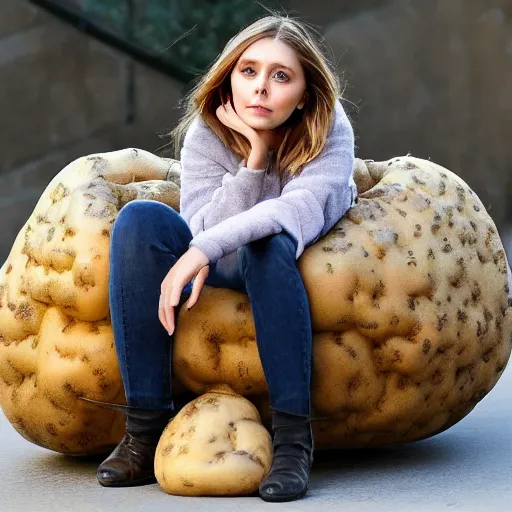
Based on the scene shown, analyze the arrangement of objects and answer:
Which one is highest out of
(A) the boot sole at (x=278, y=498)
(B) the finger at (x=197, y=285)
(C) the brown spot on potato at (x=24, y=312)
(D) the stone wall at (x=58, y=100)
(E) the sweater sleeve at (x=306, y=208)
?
(E) the sweater sleeve at (x=306, y=208)

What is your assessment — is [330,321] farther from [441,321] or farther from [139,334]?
[139,334]

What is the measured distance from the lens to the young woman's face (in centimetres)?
284

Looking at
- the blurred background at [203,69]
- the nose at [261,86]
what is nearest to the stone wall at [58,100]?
the blurred background at [203,69]

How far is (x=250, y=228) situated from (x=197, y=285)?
0.53 ft

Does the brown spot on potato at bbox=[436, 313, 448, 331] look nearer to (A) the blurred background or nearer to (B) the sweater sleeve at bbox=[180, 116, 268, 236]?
(B) the sweater sleeve at bbox=[180, 116, 268, 236]

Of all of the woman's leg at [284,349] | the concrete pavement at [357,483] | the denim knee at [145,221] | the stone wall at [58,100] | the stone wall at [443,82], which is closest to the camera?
the concrete pavement at [357,483]

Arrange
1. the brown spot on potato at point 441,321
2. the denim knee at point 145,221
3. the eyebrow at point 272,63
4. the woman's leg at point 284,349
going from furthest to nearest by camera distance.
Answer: the eyebrow at point 272,63, the brown spot on potato at point 441,321, the denim knee at point 145,221, the woman's leg at point 284,349

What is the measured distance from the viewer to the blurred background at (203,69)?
7.83 meters

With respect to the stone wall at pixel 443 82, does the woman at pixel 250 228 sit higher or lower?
higher

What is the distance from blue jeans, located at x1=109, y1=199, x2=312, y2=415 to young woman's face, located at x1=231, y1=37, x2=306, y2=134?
33 cm

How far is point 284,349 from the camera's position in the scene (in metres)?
2.52

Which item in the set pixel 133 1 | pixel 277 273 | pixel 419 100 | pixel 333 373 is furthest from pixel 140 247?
pixel 133 1

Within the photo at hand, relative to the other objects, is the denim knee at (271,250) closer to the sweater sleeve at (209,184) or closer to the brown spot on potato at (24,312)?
the sweater sleeve at (209,184)

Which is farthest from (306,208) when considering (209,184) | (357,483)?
(357,483)
